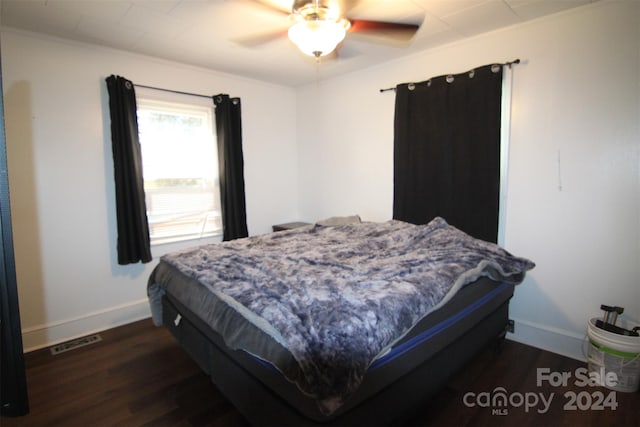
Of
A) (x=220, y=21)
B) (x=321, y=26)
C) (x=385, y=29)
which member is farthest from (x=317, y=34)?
(x=220, y=21)

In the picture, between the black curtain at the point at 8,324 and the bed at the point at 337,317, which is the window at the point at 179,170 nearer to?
the bed at the point at 337,317

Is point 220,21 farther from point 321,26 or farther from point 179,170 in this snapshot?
point 179,170

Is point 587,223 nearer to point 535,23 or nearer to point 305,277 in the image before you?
point 535,23

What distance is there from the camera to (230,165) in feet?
12.2

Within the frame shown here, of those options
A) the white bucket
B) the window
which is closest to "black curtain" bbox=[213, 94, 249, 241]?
the window

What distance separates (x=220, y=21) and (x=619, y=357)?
3.42 meters

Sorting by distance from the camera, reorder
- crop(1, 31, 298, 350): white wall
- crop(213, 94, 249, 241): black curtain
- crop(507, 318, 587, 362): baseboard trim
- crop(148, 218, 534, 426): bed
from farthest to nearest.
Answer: crop(213, 94, 249, 241): black curtain < crop(1, 31, 298, 350): white wall < crop(507, 318, 587, 362): baseboard trim < crop(148, 218, 534, 426): bed

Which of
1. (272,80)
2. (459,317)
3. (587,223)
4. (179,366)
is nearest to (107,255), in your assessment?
(179,366)

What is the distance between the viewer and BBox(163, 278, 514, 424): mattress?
135cm

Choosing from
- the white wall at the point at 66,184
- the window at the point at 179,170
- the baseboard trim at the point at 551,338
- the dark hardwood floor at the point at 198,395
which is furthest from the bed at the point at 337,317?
the window at the point at 179,170

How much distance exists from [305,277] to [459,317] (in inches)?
35.8

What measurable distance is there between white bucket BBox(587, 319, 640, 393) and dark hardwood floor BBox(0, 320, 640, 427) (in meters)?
0.07

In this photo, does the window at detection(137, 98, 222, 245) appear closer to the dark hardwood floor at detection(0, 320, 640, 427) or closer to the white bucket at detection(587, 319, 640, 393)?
the dark hardwood floor at detection(0, 320, 640, 427)

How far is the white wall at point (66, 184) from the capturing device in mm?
2604
